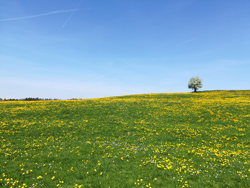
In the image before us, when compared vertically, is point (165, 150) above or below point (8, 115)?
below

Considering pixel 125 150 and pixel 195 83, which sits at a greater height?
pixel 195 83

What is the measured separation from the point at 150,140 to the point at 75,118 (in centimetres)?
1612

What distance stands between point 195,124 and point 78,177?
71.4ft

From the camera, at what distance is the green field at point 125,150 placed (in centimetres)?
1063

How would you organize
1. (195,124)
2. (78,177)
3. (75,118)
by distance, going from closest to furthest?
(78,177) < (195,124) < (75,118)

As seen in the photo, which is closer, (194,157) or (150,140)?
(194,157)

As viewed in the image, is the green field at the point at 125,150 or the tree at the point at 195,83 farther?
the tree at the point at 195,83

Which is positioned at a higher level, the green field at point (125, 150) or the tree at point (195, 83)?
the tree at point (195, 83)

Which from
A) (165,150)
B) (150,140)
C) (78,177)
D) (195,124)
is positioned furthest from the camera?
(195,124)

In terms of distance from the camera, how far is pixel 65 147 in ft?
55.1

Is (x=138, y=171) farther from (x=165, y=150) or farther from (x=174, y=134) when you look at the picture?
(x=174, y=134)

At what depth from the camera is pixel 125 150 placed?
15.8m

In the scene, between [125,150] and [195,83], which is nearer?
[125,150]

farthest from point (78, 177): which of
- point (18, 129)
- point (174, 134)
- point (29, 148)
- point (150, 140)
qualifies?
point (18, 129)
